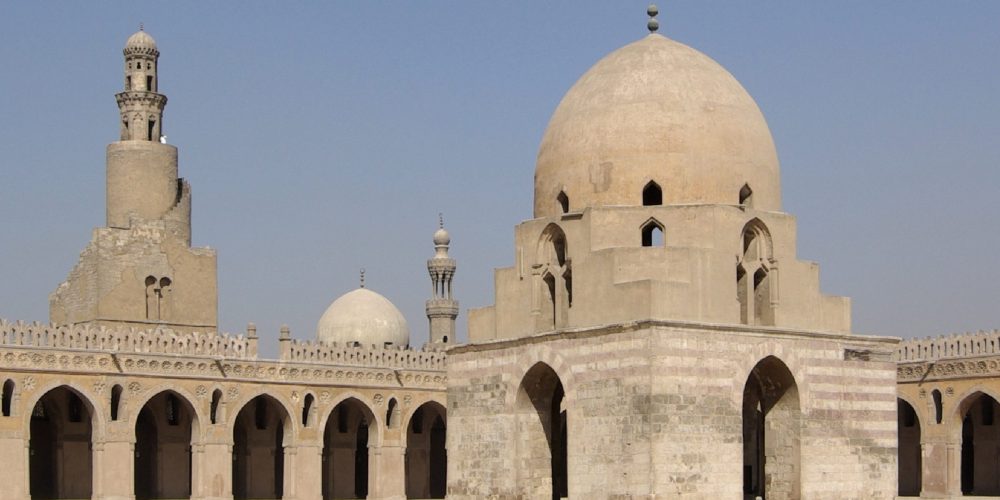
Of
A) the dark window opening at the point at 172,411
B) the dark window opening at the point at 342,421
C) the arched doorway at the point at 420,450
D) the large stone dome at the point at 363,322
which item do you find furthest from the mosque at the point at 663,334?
the large stone dome at the point at 363,322

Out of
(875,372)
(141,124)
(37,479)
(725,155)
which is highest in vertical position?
(141,124)

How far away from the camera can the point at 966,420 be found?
3756 centimetres

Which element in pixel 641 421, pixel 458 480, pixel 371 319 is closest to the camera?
pixel 641 421

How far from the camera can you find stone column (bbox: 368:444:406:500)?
37344 mm

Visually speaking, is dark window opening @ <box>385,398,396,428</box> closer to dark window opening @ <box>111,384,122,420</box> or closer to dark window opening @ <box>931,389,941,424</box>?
dark window opening @ <box>111,384,122,420</box>

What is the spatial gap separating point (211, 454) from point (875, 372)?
16.8m

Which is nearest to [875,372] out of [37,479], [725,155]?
[725,155]

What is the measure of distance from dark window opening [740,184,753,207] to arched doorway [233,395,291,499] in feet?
60.4

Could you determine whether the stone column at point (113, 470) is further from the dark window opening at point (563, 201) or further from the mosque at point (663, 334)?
the dark window opening at point (563, 201)

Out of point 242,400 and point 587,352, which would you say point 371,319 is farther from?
point 587,352

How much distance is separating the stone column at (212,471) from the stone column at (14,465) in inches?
154

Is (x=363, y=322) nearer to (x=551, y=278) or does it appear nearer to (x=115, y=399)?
(x=115, y=399)

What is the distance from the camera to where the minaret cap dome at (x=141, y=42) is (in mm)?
39719

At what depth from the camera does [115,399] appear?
33125 mm
